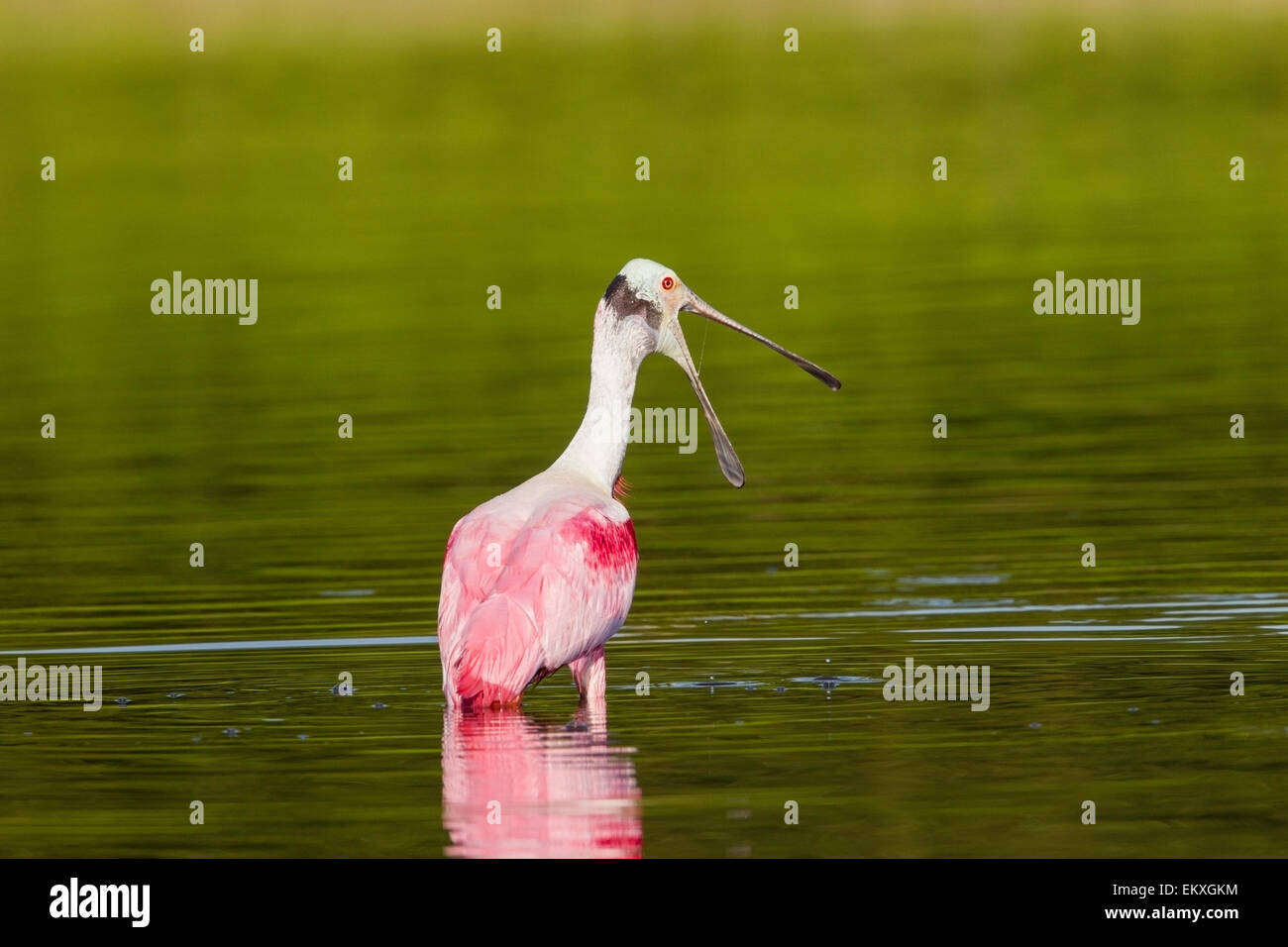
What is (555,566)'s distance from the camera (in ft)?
41.0

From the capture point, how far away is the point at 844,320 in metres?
29.2

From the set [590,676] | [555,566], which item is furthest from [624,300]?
[590,676]

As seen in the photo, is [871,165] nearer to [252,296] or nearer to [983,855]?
[252,296]

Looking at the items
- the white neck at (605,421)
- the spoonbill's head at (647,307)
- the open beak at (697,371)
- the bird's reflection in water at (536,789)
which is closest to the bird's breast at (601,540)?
the white neck at (605,421)

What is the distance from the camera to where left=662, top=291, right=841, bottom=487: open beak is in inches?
567

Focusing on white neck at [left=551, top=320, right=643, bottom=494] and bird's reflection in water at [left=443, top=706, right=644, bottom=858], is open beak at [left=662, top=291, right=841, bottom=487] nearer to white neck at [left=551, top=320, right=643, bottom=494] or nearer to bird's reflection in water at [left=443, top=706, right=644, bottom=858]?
white neck at [left=551, top=320, right=643, bottom=494]

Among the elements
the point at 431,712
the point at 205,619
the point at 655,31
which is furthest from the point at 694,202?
the point at 431,712

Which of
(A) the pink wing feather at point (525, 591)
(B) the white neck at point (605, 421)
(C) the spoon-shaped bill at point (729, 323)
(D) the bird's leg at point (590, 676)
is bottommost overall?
(D) the bird's leg at point (590, 676)

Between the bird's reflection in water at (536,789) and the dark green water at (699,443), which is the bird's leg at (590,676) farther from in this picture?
the bird's reflection in water at (536,789)

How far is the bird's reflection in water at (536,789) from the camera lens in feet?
32.7

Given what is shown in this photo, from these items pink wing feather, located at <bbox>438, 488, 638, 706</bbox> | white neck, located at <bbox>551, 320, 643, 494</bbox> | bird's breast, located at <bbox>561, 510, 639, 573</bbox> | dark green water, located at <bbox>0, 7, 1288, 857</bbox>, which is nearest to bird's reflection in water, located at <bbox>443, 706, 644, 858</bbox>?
dark green water, located at <bbox>0, 7, 1288, 857</bbox>

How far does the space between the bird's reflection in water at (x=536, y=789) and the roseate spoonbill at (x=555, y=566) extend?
262 millimetres

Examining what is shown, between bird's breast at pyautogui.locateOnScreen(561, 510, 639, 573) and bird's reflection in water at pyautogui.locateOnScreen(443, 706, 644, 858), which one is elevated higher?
bird's breast at pyautogui.locateOnScreen(561, 510, 639, 573)

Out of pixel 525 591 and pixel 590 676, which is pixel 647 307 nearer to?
pixel 590 676
